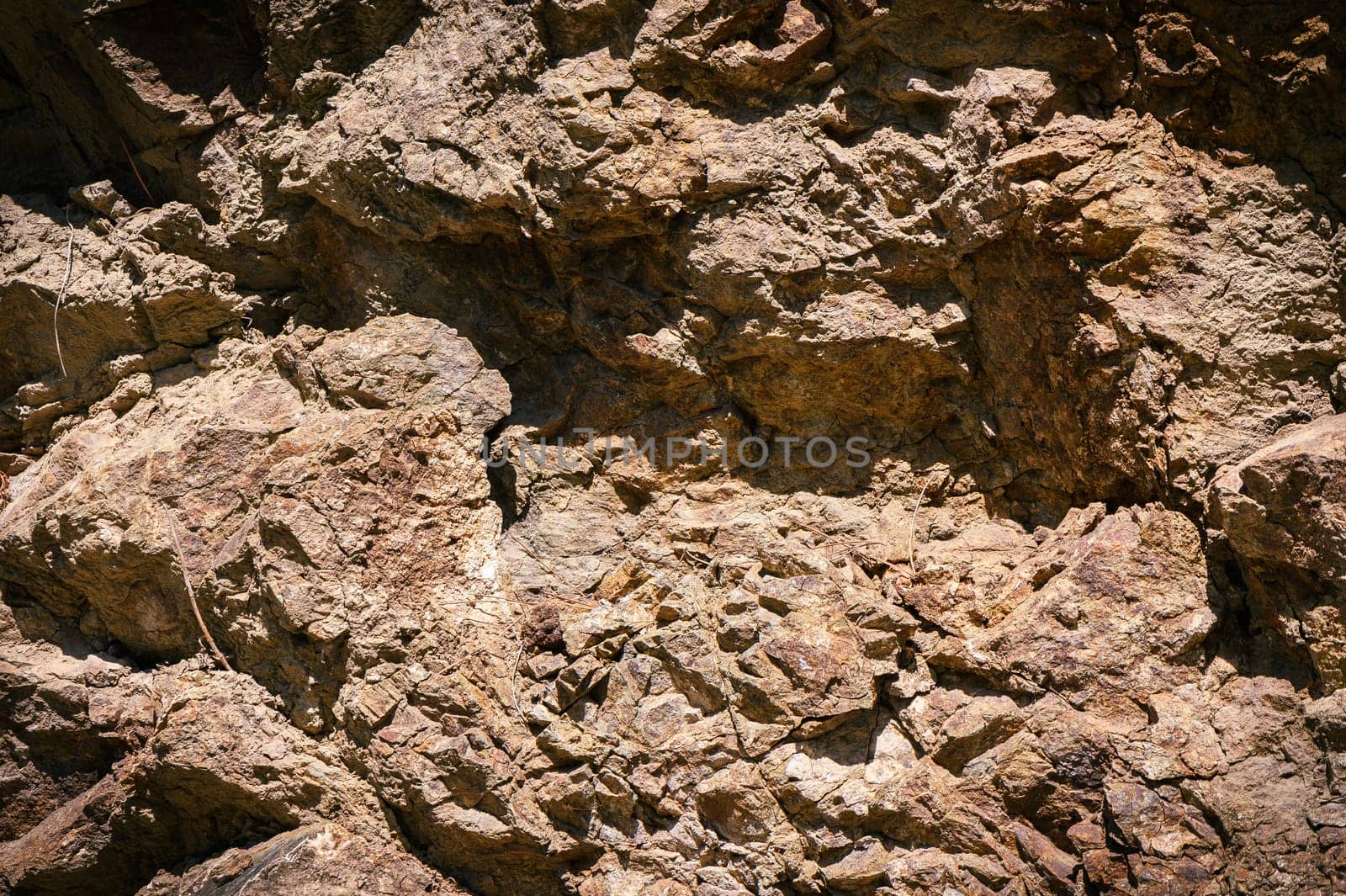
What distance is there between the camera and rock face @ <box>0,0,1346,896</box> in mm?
2631

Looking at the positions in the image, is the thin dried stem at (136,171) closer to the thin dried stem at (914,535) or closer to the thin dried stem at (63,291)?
the thin dried stem at (63,291)

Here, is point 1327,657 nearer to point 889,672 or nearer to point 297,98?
point 889,672

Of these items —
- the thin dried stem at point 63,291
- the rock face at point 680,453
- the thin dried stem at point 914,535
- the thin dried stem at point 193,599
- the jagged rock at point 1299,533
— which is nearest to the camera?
the jagged rock at point 1299,533

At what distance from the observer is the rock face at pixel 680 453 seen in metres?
2.63

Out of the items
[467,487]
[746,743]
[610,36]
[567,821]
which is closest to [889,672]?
[746,743]

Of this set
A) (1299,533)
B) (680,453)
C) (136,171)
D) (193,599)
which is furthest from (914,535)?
(136,171)

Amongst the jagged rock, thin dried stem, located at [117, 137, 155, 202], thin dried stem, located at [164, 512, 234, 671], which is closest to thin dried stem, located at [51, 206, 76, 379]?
thin dried stem, located at [117, 137, 155, 202]

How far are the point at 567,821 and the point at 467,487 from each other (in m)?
1.08

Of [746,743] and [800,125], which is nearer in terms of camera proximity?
[746,743]

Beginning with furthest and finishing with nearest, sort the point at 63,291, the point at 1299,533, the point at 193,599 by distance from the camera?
the point at 63,291, the point at 193,599, the point at 1299,533

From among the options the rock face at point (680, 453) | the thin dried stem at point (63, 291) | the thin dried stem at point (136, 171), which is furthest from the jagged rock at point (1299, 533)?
the thin dried stem at point (63, 291)

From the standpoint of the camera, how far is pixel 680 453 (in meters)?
3.30

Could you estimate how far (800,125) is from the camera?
10.1 feet

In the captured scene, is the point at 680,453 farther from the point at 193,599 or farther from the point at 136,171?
the point at 136,171
